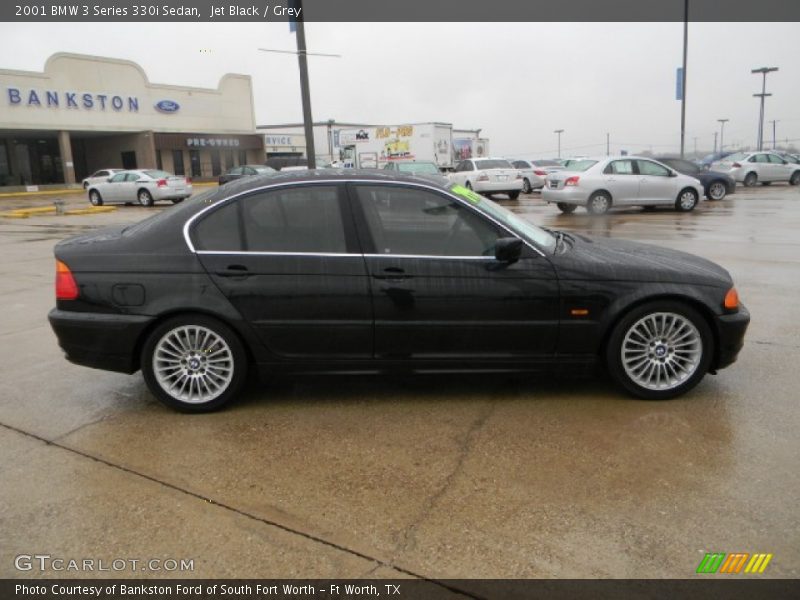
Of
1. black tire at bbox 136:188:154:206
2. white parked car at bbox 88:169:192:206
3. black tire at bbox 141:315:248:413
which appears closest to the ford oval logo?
white parked car at bbox 88:169:192:206

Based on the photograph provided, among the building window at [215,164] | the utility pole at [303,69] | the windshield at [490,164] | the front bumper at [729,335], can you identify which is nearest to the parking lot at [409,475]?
the front bumper at [729,335]

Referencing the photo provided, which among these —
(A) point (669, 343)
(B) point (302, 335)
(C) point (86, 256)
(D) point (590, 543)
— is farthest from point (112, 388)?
(A) point (669, 343)

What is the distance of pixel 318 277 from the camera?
3990 millimetres

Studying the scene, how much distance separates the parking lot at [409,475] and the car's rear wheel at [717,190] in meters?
18.3

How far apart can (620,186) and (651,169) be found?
46.7 inches

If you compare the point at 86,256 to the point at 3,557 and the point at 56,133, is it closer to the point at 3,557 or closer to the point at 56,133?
the point at 3,557

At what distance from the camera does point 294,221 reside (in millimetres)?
4098

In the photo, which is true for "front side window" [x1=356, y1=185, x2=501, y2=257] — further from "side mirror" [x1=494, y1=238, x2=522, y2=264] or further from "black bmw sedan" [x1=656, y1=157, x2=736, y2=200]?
"black bmw sedan" [x1=656, y1=157, x2=736, y2=200]

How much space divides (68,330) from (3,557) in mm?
1734

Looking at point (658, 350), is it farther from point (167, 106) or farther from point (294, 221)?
point (167, 106)

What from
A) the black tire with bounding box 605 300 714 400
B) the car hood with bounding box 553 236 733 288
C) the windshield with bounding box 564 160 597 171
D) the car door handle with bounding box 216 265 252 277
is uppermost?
the windshield with bounding box 564 160 597 171

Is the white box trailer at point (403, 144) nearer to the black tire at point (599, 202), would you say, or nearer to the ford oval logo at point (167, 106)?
the ford oval logo at point (167, 106)

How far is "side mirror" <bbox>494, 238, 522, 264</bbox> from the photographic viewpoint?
154 inches

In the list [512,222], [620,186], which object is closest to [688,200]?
[620,186]
